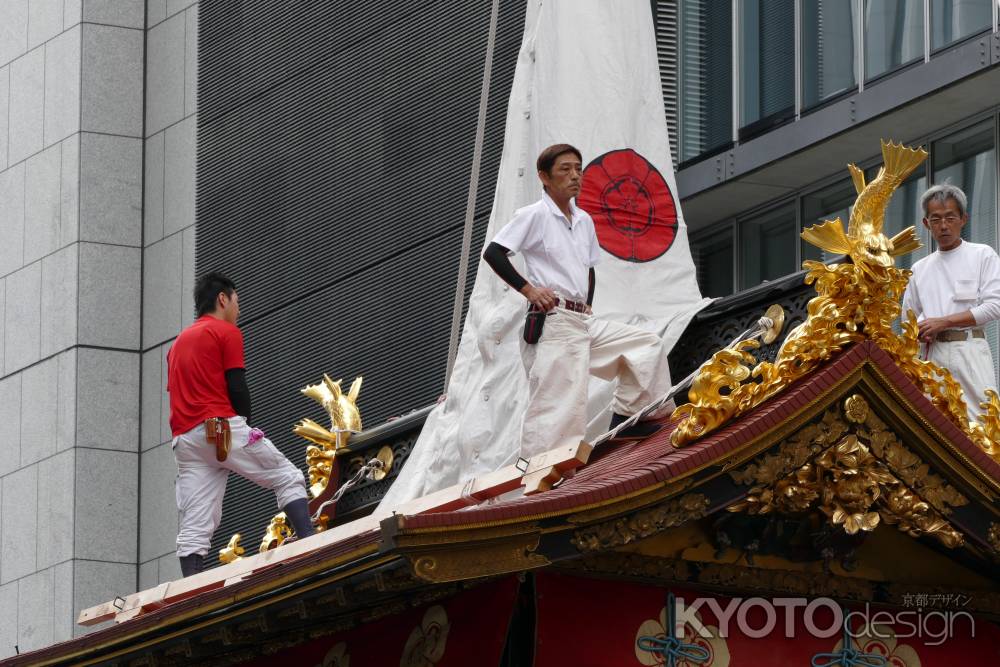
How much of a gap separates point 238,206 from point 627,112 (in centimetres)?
828

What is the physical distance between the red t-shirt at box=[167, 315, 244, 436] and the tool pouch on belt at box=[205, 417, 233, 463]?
0.05 m

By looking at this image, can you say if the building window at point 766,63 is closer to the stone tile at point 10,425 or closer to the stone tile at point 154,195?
the stone tile at point 154,195

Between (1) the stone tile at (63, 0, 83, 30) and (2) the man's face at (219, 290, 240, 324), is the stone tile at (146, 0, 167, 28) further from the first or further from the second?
(2) the man's face at (219, 290, 240, 324)

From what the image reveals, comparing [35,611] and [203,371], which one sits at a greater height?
[35,611]

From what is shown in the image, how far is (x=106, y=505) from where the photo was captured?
24.2m

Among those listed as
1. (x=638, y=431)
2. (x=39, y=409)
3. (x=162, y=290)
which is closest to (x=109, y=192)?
(x=162, y=290)

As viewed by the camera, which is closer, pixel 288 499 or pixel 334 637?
pixel 334 637

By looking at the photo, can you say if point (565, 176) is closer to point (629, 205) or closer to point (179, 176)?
point (629, 205)

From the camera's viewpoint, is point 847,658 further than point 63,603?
No

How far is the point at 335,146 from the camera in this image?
21.4 metres

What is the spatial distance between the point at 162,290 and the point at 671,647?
1426cm

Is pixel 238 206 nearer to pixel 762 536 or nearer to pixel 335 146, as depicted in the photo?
pixel 335 146

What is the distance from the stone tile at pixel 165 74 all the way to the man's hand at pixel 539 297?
13004 mm

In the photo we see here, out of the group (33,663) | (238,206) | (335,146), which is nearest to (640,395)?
(33,663)
